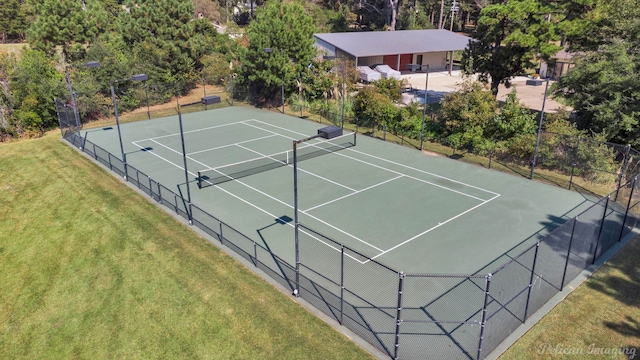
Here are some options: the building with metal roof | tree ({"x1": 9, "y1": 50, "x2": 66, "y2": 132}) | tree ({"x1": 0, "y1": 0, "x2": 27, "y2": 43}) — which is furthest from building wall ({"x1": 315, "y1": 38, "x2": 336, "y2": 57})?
tree ({"x1": 0, "y1": 0, "x2": 27, "y2": 43})

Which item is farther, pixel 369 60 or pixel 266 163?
pixel 369 60

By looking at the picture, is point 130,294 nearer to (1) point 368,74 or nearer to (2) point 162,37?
(2) point 162,37

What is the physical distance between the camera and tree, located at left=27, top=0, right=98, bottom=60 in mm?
43875

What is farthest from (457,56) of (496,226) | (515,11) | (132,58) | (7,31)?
(7,31)

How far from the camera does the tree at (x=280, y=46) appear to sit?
40.1 meters

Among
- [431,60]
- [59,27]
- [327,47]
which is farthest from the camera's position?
[431,60]

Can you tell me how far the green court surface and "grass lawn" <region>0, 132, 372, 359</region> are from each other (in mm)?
2504

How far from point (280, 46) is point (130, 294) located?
29504 millimetres

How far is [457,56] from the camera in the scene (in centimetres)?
7275

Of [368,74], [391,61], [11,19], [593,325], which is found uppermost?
[11,19]

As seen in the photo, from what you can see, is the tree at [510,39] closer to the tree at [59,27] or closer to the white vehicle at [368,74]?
the white vehicle at [368,74]

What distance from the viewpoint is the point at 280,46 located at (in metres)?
40.7

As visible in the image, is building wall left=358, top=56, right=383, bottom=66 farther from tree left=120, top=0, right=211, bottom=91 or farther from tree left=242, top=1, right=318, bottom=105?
tree left=120, top=0, right=211, bottom=91

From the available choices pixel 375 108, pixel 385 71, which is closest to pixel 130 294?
pixel 375 108
